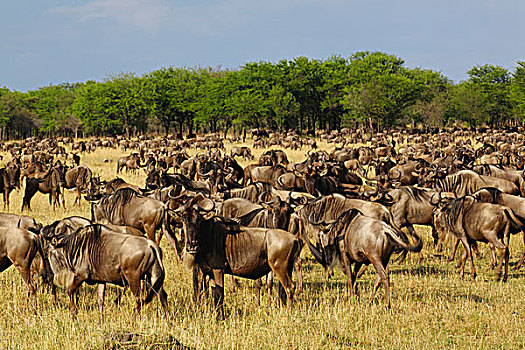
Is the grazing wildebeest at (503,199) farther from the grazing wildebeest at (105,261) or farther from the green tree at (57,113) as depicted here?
the green tree at (57,113)

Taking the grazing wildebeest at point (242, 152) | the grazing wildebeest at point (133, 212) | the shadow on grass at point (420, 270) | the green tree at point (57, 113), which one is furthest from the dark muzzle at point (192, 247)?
the green tree at point (57, 113)

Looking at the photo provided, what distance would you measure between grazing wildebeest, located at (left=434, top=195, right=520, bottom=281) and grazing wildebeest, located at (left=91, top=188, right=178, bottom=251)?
5807mm

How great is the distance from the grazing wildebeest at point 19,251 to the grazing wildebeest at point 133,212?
3248mm

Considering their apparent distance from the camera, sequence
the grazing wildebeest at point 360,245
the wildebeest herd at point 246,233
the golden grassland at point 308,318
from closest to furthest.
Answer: the golden grassland at point 308,318, the wildebeest herd at point 246,233, the grazing wildebeest at point 360,245

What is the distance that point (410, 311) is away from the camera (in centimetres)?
803

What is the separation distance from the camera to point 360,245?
28.2 ft

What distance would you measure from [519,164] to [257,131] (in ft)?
150

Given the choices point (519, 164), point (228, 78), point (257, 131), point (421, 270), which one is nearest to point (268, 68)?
point (228, 78)

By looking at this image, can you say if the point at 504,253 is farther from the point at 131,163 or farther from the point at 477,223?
the point at 131,163

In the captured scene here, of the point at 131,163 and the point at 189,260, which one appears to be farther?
the point at 131,163

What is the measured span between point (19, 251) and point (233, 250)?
3.23 m

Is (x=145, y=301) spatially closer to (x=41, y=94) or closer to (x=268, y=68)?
(x=268, y=68)

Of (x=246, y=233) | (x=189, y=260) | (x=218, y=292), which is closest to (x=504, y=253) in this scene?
(x=246, y=233)

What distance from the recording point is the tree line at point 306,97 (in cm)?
7312
